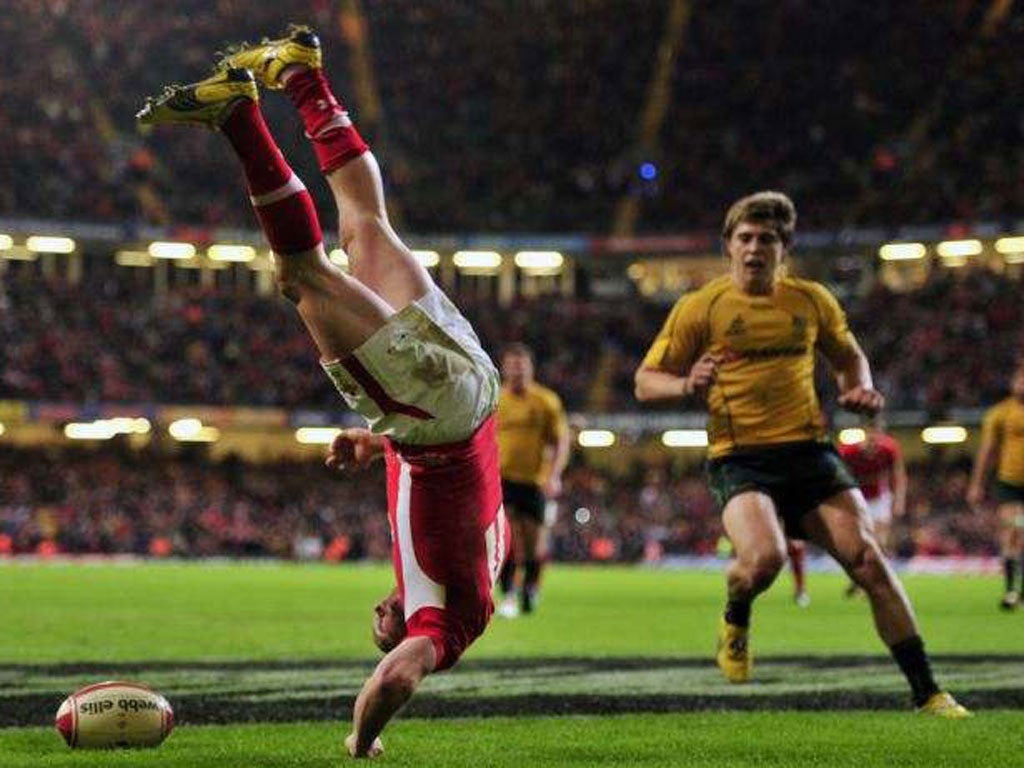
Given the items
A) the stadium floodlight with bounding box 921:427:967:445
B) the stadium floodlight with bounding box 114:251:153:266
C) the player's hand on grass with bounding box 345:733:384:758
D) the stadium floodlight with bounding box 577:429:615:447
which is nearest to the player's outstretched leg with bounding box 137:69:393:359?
the player's hand on grass with bounding box 345:733:384:758

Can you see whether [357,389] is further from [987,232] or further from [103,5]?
[103,5]

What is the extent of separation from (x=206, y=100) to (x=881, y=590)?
427cm

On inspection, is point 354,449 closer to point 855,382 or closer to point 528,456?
point 855,382

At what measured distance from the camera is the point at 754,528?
8375 millimetres

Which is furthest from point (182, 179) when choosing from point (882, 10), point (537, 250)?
point (882, 10)

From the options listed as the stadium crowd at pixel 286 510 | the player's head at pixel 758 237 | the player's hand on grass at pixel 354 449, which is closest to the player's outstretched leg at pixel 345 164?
the player's hand on grass at pixel 354 449

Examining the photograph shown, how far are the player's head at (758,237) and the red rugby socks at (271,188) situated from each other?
10.1 ft

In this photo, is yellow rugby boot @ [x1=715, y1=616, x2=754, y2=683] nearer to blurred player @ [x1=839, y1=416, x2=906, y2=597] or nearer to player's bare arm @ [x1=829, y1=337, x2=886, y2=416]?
player's bare arm @ [x1=829, y1=337, x2=886, y2=416]

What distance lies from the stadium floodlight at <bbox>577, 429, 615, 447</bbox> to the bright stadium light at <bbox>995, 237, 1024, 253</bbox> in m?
14.1

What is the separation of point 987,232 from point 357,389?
151 ft

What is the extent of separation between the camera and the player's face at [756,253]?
8445 mm

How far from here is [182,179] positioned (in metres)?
55.4

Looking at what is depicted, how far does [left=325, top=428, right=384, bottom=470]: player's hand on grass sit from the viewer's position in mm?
6375

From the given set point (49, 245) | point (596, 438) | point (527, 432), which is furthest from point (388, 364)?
point (49, 245)
